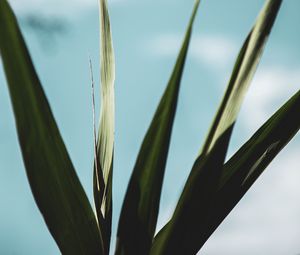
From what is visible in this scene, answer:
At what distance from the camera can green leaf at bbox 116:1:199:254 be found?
0.47 m

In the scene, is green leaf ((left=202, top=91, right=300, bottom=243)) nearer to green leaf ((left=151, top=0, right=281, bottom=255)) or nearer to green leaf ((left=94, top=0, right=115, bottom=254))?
green leaf ((left=151, top=0, right=281, bottom=255))

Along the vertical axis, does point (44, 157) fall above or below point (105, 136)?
below

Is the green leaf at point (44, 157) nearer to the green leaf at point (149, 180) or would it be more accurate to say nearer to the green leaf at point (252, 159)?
the green leaf at point (149, 180)

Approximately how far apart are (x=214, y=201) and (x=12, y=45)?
0.27 metres

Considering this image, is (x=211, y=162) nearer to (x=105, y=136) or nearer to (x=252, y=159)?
(x=252, y=159)

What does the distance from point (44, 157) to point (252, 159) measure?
24 cm

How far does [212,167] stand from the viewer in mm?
476

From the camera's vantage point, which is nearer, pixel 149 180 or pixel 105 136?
pixel 149 180

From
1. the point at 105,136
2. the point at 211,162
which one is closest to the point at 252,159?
the point at 211,162

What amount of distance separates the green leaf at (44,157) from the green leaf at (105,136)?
0.05m

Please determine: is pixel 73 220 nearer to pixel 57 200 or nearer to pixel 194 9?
pixel 57 200

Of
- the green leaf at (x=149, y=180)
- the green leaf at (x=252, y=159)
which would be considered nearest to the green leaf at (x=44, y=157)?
the green leaf at (x=149, y=180)

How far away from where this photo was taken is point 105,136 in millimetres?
635

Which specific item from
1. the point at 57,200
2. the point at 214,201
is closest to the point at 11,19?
the point at 57,200
